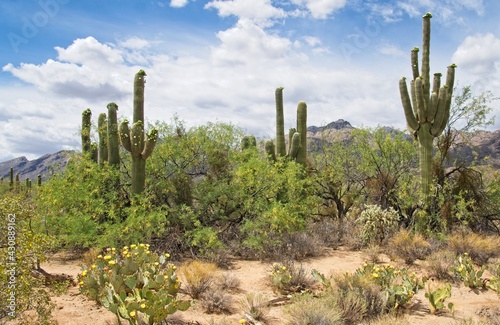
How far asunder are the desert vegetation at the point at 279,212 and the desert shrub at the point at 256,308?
0.08 feet

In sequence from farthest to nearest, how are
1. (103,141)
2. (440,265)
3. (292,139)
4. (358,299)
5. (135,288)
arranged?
(292,139), (103,141), (440,265), (358,299), (135,288)

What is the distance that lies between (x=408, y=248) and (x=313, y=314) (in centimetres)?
585

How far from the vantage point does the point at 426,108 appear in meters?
13.1

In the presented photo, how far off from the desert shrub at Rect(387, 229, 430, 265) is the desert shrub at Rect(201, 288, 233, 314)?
5452mm

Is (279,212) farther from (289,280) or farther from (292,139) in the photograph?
(292,139)

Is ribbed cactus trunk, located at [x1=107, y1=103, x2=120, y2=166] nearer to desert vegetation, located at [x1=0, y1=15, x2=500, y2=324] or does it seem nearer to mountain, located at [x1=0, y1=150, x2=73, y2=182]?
desert vegetation, located at [x1=0, y1=15, x2=500, y2=324]

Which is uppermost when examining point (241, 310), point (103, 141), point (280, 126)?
point (280, 126)

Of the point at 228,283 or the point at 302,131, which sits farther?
the point at 302,131

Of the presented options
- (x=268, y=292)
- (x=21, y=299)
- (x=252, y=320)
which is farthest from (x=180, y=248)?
(x=21, y=299)

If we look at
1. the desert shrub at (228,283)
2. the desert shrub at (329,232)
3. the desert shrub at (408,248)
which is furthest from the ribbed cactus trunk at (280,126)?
the desert shrub at (228,283)

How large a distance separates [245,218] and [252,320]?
5947 millimetres

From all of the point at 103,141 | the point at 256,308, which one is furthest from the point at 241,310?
the point at 103,141

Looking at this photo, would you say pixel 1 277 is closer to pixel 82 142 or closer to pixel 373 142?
pixel 82 142

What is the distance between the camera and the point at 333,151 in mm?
16547
